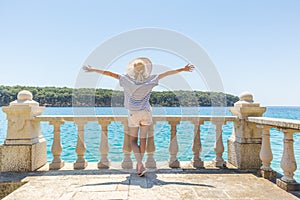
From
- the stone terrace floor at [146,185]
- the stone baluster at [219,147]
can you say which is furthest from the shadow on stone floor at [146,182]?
the stone baluster at [219,147]

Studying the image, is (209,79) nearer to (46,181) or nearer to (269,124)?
(269,124)

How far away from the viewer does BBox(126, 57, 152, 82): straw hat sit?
3789 mm

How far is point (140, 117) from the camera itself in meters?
3.72

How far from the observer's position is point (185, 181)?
3.65 m

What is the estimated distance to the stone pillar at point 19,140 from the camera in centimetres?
412

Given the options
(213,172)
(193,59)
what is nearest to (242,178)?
(213,172)

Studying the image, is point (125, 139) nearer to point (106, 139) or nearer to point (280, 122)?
point (106, 139)

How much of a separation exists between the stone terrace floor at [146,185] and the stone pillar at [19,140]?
19cm

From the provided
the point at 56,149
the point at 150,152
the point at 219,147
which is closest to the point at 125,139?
the point at 150,152

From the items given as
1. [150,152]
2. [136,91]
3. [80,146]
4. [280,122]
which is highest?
[136,91]

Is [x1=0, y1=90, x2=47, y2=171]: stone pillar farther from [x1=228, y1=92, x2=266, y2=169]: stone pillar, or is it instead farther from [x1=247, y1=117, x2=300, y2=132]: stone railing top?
[x1=247, y1=117, x2=300, y2=132]: stone railing top

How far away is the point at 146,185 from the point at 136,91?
1.33 meters

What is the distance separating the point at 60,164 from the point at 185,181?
223 centimetres

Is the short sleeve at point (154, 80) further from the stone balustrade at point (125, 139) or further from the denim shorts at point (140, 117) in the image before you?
the stone balustrade at point (125, 139)
